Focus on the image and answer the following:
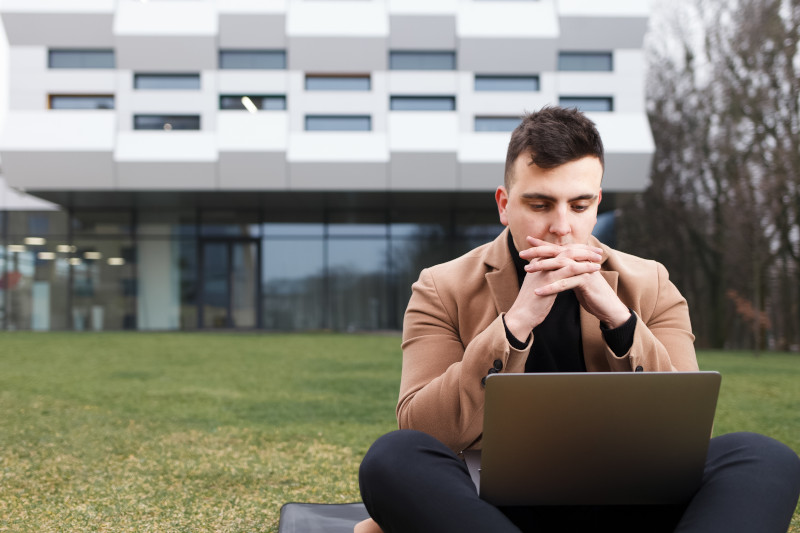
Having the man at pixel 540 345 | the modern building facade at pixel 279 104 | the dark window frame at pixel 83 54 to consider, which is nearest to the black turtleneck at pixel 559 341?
the man at pixel 540 345

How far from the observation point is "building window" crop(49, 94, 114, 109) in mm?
17547

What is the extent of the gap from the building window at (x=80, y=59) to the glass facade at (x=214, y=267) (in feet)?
12.6

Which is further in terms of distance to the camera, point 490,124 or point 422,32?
point 490,124

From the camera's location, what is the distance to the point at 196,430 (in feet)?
16.0

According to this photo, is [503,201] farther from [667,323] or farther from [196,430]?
[196,430]

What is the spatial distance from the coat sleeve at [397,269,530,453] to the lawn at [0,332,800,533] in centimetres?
119

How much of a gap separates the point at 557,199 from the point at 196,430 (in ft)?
12.3

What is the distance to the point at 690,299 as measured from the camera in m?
17.8

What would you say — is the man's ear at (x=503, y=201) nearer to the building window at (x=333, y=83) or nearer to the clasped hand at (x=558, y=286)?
the clasped hand at (x=558, y=286)

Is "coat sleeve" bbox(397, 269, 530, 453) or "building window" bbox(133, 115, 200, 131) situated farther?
"building window" bbox(133, 115, 200, 131)

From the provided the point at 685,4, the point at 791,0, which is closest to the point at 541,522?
the point at 791,0

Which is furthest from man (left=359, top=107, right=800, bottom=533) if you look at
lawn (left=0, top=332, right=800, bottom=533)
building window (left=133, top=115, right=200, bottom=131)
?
building window (left=133, top=115, right=200, bottom=131)

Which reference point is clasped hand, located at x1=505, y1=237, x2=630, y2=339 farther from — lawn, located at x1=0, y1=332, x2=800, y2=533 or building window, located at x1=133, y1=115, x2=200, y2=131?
building window, located at x1=133, y1=115, x2=200, y2=131

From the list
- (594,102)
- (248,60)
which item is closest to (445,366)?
(594,102)
